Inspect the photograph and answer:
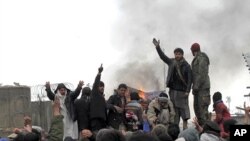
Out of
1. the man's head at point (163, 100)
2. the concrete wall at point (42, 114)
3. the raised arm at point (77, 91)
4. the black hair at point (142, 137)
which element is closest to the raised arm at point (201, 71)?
the man's head at point (163, 100)

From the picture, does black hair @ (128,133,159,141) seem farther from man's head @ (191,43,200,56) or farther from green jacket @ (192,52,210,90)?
man's head @ (191,43,200,56)

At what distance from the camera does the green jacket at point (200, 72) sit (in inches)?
504

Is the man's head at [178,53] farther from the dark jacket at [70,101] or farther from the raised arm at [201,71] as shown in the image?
the dark jacket at [70,101]

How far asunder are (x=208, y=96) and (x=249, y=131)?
19.7 ft

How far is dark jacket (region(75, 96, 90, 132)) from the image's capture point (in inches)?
462

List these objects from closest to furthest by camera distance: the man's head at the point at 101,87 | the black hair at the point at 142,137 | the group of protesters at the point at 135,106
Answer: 1. the black hair at the point at 142,137
2. the group of protesters at the point at 135,106
3. the man's head at the point at 101,87

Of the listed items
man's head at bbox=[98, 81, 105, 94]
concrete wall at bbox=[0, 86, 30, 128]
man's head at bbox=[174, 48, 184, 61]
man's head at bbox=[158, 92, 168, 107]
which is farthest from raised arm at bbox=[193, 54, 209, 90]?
concrete wall at bbox=[0, 86, 30, 128]

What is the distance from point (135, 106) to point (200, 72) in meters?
1.61

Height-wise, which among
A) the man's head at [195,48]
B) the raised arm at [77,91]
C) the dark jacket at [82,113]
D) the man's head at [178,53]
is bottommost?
the dark jacket at [82,113]

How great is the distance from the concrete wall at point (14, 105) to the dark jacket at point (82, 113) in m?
19.6

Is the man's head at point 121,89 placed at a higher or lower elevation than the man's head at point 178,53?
lower

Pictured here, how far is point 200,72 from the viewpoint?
12.8 m

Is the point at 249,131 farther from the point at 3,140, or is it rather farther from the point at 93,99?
the point at 93,99

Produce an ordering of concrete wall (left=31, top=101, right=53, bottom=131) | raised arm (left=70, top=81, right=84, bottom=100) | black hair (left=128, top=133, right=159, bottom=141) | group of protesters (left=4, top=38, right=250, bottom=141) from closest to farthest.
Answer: black hair (left=128, top=133, right=159, bottom=141) → group of protesters (left=4, top=38, right=250, bottom=141) → raised arm (left=70, top=81, right=84, bottom=100) → concrete wall (left=31, top=101, right=53, bottom=131)
